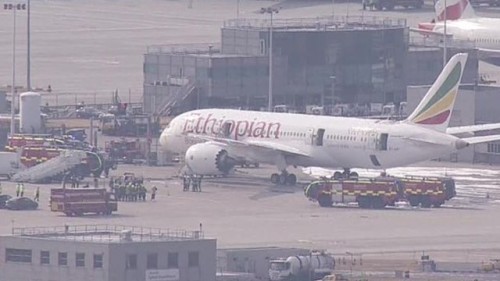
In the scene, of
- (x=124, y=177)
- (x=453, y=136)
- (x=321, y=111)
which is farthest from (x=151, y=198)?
(x=321, y=111)

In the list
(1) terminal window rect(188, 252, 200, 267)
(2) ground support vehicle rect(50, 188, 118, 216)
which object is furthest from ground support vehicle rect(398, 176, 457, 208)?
(1) terminal window rect(188, 252, 200, 267)

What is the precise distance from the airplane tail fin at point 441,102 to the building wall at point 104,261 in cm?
4475

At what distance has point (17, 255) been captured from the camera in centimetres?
9294

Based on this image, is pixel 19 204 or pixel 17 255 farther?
pixel 19 204

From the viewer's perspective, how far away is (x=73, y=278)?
9081cm

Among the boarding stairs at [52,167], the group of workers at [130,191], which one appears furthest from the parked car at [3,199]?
the boarding stairs at [52,167]

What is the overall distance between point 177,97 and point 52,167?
32.2 meters

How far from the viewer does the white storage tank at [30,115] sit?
162 m

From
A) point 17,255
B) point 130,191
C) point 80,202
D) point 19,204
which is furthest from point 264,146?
point 17,255

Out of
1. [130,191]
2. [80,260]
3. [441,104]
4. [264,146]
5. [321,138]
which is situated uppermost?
[441,104]

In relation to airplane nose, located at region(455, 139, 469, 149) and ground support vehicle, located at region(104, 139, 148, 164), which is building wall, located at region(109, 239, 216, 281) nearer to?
airplane nose, located at region(455, 139, 469, 149)

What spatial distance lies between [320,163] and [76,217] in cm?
1911

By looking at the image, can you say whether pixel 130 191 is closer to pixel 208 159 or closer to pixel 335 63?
pixel 208 159

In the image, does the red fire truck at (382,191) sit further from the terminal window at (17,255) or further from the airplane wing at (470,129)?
the terminal window at (17,255)
